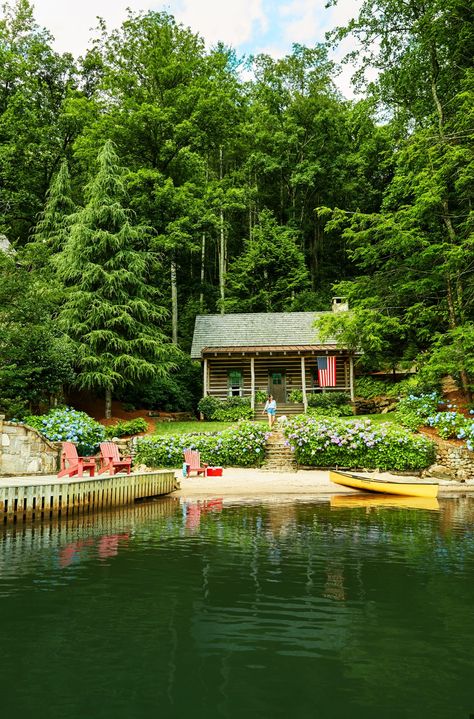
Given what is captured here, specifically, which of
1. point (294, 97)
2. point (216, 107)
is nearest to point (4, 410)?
point (216, 107)

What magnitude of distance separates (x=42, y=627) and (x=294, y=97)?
4498cm

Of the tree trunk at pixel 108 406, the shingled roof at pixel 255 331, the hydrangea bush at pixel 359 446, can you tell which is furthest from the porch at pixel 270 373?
the hydrangea bush at pixel 359 446

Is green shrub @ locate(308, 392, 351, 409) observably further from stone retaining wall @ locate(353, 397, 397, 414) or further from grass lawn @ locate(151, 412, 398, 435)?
grass lawn @ locate(151, 412, 398, 435)

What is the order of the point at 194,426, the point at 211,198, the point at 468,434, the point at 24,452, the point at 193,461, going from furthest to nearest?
the point at 211,198, the point at 194,426, the point at 468,434, the point at 193,461, the point at 24,452

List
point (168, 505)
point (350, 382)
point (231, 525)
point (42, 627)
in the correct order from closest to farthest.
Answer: point (42, 627), point (231, 525), point (168, 505), point (350, 382)

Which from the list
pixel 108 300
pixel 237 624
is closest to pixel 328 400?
pixel 108 300

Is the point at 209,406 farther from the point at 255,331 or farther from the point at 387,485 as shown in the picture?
the point at 387,485

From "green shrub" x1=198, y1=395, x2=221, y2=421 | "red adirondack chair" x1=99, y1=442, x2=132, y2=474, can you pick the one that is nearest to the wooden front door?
"green shrub" x1=198, y1=395, x2=221, y2=421

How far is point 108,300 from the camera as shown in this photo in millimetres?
27172

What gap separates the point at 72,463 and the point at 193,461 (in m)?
4.69

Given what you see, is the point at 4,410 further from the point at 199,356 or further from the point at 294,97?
the point at 294,97

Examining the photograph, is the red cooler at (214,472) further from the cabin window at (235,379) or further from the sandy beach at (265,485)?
the cabin window at (235,379)

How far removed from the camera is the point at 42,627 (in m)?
5.59

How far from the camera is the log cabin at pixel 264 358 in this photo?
29.7 meters
